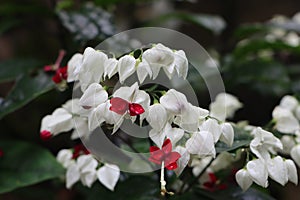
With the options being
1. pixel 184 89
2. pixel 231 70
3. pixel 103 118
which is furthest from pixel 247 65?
pixel 103 118

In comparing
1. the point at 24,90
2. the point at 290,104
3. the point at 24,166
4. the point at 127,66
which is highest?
Result: the point at 127,66

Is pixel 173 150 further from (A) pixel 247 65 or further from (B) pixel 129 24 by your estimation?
(B) pixel 129 24

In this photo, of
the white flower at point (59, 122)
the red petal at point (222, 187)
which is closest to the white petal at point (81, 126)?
the white flower at point (59, 122)

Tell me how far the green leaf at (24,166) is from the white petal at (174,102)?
0.30m

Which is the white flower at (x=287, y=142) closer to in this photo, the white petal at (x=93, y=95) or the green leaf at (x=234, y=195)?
the green leaf at (x=234, y=195)

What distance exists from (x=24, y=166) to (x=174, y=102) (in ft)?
1.29

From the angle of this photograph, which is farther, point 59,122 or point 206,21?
point 206,21

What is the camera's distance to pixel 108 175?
0.67 m

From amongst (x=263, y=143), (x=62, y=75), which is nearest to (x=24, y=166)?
(x=62, y=75)

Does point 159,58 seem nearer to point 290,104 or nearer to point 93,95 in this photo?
point 93,95

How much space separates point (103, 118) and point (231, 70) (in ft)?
2.12

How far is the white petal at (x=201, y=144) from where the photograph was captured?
1.81ft

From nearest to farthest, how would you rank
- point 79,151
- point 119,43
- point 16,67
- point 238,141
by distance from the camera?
1. point 238,141
2. point 79,151
3. point 119,43
4. point 16,67

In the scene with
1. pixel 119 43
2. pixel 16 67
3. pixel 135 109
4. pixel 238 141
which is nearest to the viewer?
pixel 135 109
